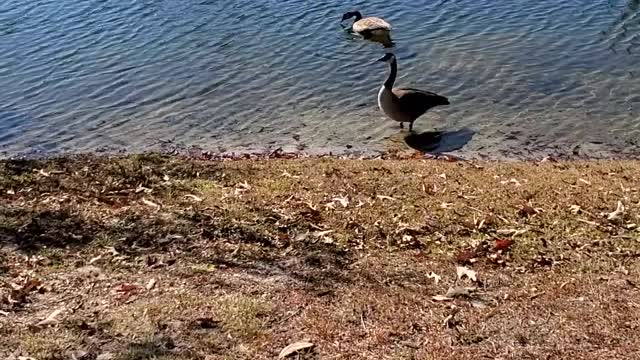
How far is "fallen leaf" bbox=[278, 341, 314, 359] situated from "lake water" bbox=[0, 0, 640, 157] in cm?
625

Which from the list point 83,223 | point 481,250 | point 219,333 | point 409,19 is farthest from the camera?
point 409,19

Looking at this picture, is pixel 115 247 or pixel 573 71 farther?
pixel 573 71

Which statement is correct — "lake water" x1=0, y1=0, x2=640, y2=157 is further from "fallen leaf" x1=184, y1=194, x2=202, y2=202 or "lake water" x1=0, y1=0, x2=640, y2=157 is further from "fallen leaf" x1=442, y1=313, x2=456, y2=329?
Result: "fallen leaf" x1=442, y1=313, x2=456, y2=329

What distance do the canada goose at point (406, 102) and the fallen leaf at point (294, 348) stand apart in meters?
6.95

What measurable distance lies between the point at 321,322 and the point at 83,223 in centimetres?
277

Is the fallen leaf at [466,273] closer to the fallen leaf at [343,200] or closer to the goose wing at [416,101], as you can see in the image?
the fallen leaf at [343,200]

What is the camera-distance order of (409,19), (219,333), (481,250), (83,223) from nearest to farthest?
(219,333)
(481,250)
(83,223)
(409,19)

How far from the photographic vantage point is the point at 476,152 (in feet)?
35.7

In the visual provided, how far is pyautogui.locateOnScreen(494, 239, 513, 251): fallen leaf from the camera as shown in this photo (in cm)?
660

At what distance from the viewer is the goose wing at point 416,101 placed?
11.7 metres

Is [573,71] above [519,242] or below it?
below

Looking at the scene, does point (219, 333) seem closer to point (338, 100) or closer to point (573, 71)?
point (338, 100)

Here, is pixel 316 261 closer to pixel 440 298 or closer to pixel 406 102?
pixel 440 298

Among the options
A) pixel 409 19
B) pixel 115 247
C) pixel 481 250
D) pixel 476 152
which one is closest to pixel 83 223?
pixel 115 247
